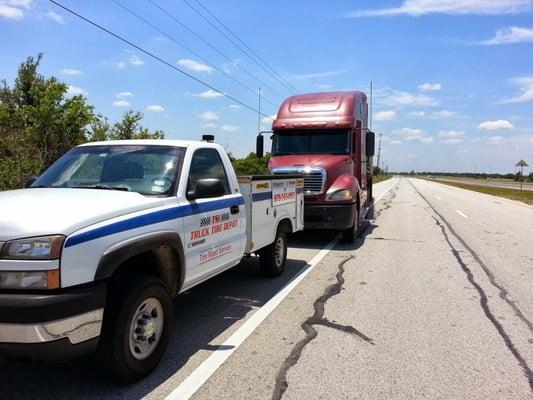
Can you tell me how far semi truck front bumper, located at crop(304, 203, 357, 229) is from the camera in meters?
10.5

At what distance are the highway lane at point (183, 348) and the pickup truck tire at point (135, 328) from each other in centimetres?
16

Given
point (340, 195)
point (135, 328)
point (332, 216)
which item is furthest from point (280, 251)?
point (135, 328)

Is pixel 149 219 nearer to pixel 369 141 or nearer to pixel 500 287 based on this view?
pixel 500 287

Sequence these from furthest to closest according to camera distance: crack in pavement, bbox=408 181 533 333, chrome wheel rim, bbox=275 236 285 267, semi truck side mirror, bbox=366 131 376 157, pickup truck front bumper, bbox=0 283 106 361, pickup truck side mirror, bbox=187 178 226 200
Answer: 1. semi truck side mirror, bbox=366 131 376 157
2. chrome wheel rim, bbox=275 236 285 267
3. crack in pavement, bbox=408 181 533 333
4. pickup truck side mirror, bbox=187 178 226 200
5. pickup truck front bumper, bbox=0 283 106 361

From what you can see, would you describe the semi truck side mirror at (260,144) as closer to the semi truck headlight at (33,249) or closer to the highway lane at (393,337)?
the highway lane at (393,337)

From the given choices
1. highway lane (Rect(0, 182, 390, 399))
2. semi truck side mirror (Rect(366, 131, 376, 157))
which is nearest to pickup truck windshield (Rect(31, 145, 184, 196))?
highway lane (Rect(0, 182, 390, 399))

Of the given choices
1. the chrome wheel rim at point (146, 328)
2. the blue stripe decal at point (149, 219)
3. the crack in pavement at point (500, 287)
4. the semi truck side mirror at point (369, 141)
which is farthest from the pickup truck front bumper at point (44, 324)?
the semi truck side mirror at point (369, 141)

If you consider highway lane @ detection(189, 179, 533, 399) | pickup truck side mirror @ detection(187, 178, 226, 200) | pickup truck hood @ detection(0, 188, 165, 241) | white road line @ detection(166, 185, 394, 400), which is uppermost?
pickup truck side mirror @ detection(187, 178, 226, 200)

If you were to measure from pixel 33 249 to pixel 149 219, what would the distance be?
1.04 m

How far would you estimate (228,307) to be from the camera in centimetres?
590

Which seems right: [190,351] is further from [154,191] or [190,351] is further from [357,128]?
[357,128]

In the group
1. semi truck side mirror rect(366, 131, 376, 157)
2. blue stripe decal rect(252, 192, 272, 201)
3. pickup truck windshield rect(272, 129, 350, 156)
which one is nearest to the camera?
blue stripe decal rect(252, 192, 272, 201)

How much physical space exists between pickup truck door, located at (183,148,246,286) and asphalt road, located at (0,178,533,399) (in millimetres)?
714

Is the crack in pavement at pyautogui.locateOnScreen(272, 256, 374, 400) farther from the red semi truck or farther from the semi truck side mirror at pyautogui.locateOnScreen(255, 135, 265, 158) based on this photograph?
the semi truck side mirror at pyautogui.locateOnScreen(255, 135, 265, 158)
